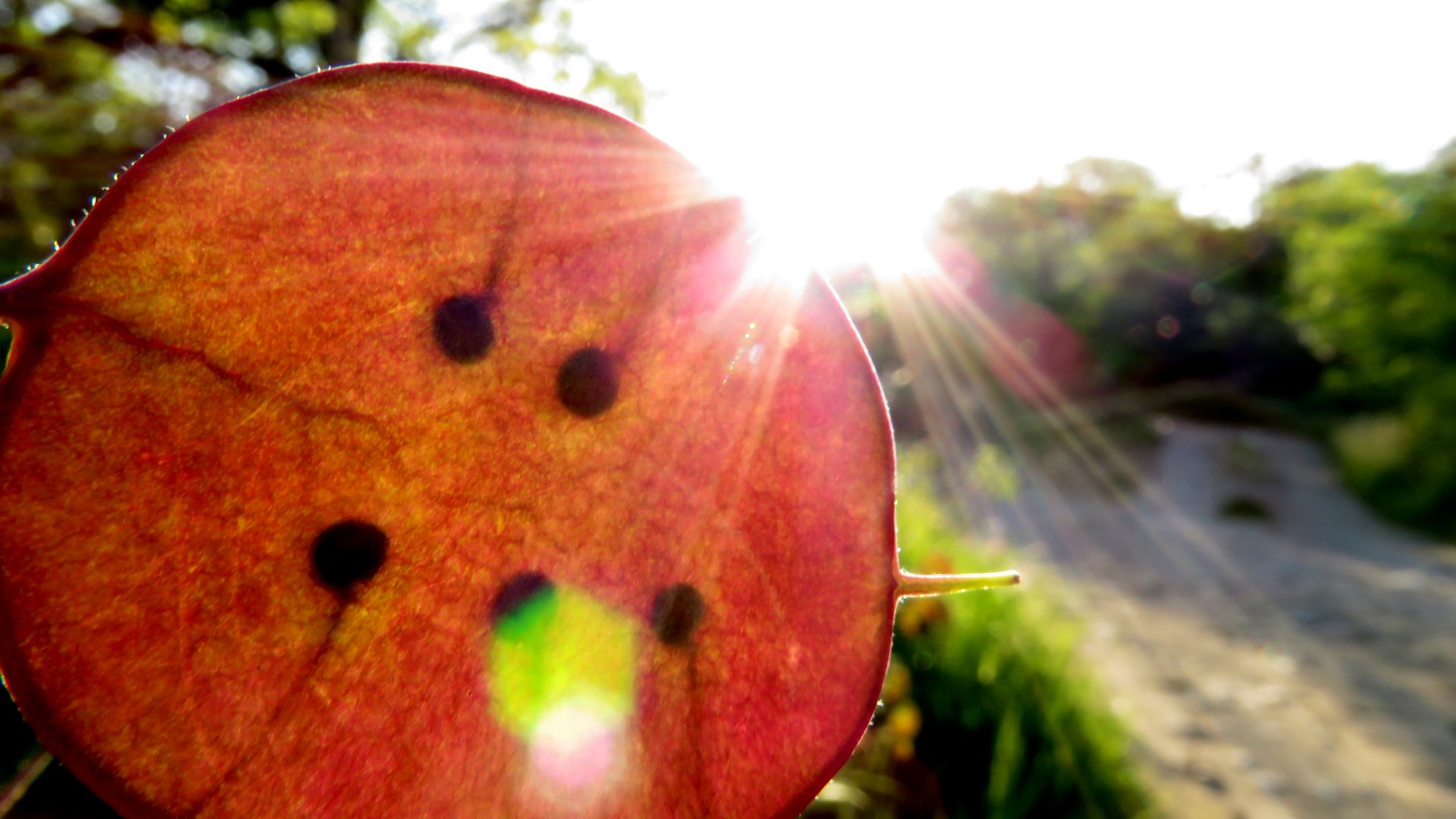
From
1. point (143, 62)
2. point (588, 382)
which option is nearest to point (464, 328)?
point (588, 382)

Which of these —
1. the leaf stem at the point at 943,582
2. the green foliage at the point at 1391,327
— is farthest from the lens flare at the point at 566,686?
the green foliage at the point at 1391,327

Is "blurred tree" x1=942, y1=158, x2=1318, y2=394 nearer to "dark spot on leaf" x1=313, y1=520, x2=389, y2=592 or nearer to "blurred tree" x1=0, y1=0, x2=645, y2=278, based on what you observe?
"blurred tree" x1=0, y1=0, x2=645, y2=278

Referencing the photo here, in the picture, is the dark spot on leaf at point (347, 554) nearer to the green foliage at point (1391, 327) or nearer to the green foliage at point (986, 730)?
the green foliage at point (986, 730)

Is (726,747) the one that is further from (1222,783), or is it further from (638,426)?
(1222,783)

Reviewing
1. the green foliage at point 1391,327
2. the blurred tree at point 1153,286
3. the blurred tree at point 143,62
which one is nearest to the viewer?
the blurred tree at point 143,62

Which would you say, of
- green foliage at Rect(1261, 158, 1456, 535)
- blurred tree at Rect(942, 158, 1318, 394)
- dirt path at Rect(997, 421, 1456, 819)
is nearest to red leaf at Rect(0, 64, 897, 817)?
dirt path at Rect(997, 421, 1456, 819)

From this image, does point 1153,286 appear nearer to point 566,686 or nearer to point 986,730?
point 986,730
